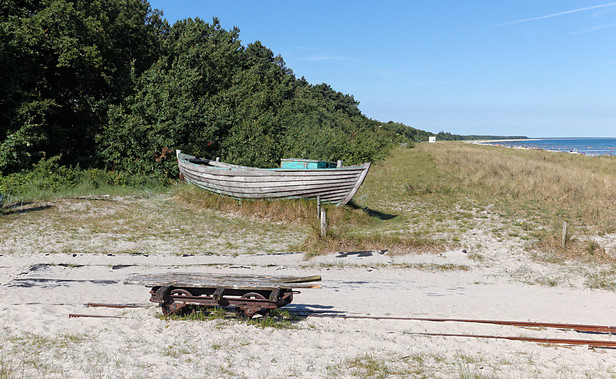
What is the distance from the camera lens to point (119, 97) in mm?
22766

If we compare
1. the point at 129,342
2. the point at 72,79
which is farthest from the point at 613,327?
the point at 72,79

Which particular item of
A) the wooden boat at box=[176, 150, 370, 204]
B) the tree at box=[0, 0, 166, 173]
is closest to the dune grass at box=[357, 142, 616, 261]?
the wooden boat at box=[176, 150, 370, 204]

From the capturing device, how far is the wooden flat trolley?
7.07 m

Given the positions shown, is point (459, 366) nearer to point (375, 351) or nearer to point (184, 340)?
point (375, 351)

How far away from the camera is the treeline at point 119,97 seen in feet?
62.1

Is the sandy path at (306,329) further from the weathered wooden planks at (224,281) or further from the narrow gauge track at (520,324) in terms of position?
the weathered wooden planks at (224,281)

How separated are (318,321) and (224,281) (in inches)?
66.1

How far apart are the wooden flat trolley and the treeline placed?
46.9ft

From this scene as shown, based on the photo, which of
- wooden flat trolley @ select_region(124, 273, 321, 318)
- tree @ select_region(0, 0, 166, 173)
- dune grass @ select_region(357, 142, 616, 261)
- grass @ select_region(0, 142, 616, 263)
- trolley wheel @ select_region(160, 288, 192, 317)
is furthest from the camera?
tree @ select_region(0, 0, 166, 173)

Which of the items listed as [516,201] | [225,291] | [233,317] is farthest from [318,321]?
[516,201]

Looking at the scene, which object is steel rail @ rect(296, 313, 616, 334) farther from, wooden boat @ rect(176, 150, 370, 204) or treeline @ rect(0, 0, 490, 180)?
treeline @ rect(0, 0, 490, 180)

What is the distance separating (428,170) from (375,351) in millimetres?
27086

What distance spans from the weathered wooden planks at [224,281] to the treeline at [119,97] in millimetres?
13960

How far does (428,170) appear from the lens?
3197cm
